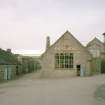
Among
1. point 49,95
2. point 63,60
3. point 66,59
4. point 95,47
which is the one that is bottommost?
point 49,95

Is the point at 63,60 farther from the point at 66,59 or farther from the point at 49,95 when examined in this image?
the point at 49,95

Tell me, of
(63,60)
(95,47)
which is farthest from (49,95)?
(95,47)

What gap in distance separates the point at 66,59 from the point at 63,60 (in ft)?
2.12

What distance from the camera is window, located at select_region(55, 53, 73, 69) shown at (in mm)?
57188

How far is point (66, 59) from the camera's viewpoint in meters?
57.5

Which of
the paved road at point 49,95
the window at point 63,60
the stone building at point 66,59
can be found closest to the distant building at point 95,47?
Result: the stone building at point 66,59

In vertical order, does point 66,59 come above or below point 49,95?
above

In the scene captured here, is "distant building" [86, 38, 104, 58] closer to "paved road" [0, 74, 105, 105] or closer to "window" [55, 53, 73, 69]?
"window" [55, 53, 73, 69]

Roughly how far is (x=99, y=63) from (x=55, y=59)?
29.6 ft

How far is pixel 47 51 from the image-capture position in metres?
57.8

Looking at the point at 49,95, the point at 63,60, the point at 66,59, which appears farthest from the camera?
the point at 66,59

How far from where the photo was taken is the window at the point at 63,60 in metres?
57.2

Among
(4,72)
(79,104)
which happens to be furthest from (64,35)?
(79,104)

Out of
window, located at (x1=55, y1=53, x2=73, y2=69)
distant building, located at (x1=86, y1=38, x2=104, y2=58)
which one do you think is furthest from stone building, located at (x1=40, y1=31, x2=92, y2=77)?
distant building, located at (x1=86, y1=38, x2=104, y2=58)
